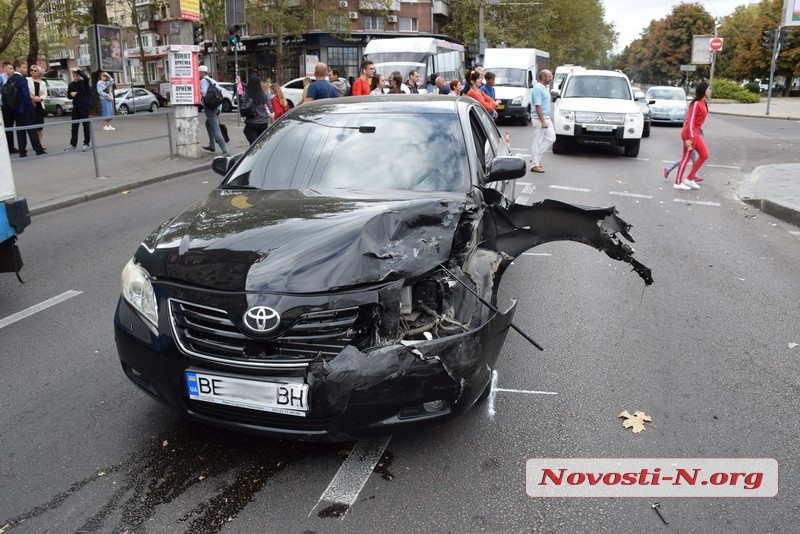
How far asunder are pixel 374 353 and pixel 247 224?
115 cm

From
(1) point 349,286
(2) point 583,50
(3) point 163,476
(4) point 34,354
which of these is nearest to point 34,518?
(3) point 163,476

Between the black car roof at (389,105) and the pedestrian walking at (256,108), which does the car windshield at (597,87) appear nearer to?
the pedestrian walking at (256,108)

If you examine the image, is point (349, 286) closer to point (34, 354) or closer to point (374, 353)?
point (374, 353)

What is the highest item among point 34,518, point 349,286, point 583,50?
point 583,50

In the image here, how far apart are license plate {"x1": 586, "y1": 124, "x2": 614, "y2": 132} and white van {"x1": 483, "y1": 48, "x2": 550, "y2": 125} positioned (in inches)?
296

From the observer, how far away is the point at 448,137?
475cm

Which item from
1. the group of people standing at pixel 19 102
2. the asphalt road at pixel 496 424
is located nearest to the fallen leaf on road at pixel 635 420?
the asphalt road at pixel 496 424

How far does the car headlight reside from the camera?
3.29m

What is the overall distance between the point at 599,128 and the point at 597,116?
272 mm

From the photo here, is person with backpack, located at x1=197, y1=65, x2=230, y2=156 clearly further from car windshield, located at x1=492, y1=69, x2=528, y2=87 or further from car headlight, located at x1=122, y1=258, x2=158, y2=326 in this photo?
car windshield, located at x1=492, y1=69, x2=528, y2=87

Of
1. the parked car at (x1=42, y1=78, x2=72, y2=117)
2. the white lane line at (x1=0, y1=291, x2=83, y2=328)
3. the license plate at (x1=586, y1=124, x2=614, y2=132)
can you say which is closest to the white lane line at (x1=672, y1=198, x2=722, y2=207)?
the license plate at (x1=586, y1=124, x2=614, y2=132)

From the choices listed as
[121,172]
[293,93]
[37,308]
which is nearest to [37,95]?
[121,172]

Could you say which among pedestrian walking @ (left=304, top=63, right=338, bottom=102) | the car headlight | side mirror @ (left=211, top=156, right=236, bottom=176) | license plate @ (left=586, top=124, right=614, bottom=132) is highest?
pedestrian walking @ (left=304, top=63, right=338, bottom=102)

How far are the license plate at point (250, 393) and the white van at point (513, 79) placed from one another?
20362mm
